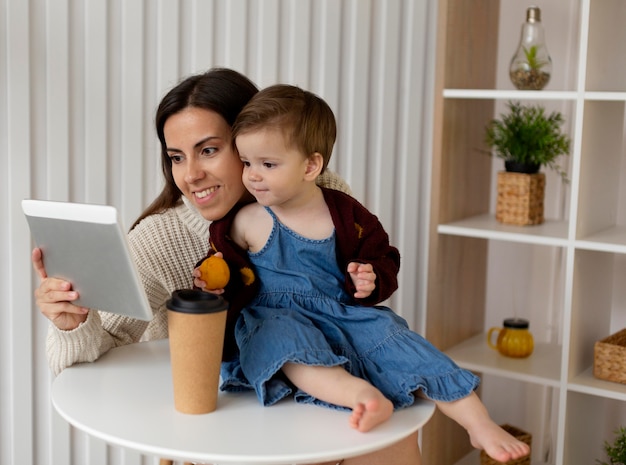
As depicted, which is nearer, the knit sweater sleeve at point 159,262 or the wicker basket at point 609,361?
the knit sweater sleeve at point 159,262

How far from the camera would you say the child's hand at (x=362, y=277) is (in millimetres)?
1355

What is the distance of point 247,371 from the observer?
128cm

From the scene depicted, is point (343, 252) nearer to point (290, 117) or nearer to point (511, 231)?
point (290, 117)

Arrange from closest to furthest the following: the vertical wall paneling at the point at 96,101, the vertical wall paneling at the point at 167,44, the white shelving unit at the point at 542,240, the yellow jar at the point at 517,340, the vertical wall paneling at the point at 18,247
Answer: the vertical wall paneling at the point at 18,247 < the vertical wall paneling at the point at 96,101 < the vertical wall paneling at the point at 167,44 < the white shelving unit at the point at 542,240 < the yellow jar at the point at 517,340

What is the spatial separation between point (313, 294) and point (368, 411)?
0.87ft

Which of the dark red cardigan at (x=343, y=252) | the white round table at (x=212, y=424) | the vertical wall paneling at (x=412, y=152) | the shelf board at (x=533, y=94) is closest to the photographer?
the white round table at (x=212, y=424)

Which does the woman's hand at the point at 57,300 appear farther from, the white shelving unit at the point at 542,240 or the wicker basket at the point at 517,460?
the wicker basket at the point at 517,460

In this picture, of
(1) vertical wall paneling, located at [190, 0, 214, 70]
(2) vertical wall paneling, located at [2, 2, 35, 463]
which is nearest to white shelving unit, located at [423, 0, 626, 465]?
(1) vertical wall paneling, located at [190, 0, 214, 70]

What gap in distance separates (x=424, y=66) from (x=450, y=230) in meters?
0.52

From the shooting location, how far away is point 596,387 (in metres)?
2.05

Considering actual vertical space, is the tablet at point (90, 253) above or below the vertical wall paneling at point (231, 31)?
below

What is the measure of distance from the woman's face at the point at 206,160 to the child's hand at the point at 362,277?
0.26 metres

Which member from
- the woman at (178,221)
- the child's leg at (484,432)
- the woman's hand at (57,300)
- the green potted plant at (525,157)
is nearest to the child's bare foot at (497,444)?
the child's leg at (484,432)

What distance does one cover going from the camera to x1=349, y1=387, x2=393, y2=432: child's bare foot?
1.17 m
